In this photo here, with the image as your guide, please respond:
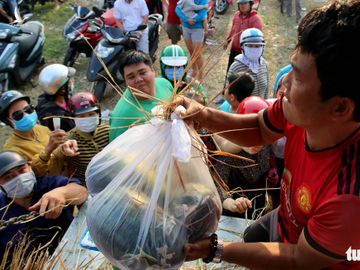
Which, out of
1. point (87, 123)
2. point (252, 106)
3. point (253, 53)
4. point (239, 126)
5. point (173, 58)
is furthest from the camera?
point (253, 53)

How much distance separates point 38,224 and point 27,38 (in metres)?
4.40

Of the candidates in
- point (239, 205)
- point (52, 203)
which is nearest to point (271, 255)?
point (239, 205)

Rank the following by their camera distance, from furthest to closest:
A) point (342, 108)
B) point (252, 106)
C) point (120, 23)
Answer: point (120, 23) < point (252, 106) < point (342, 108)

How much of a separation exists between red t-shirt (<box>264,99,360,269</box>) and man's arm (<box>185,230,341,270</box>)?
0.13 feet

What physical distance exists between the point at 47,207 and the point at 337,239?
1.57 m

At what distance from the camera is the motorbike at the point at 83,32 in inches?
239

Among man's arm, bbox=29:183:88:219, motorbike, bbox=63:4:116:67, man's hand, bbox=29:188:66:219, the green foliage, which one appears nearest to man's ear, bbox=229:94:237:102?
man's arm, bbox=29:183:88:219

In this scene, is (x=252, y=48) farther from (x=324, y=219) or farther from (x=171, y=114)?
(x=324, y=219)

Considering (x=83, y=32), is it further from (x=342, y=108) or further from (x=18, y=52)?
(x=342, y=108)

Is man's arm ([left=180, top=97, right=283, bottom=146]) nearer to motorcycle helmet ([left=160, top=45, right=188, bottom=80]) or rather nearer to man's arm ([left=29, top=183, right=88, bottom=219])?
man's arm ([left=29, top=183, right=88, bottom=219])

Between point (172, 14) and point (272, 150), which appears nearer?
point (272, 150)

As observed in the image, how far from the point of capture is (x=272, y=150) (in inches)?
103

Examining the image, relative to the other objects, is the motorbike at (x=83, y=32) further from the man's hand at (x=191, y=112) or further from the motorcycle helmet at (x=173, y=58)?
the man's hand at (x=191, y=112)

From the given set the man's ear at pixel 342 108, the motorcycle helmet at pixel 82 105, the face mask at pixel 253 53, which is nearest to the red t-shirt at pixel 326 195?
the man's ear at pixel 342 108
